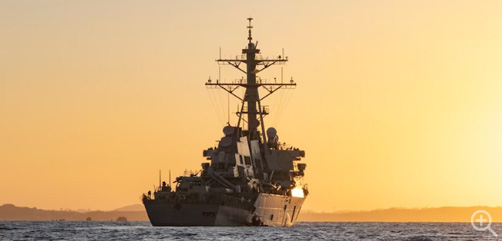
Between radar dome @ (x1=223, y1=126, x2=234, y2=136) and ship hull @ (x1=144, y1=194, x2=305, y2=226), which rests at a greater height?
radar dome @ (x1=223, y1=126, x2=234, y2=136)

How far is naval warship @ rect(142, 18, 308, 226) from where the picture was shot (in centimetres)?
9081

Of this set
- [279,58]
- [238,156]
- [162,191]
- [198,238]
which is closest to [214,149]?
[238,156]

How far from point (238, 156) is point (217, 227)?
831cm

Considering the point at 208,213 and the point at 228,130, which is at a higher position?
the point at 228,130

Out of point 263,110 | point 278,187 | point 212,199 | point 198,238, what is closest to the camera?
point 198,238

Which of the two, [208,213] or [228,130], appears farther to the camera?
[228,130]

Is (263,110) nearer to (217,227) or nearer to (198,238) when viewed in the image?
(217,227)

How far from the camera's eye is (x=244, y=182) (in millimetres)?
96812

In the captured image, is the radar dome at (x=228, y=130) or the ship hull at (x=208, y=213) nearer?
the ship hull at (x=208, y=213)

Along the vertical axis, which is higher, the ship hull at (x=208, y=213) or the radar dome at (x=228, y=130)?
the radar dome at (x=228, y=130)

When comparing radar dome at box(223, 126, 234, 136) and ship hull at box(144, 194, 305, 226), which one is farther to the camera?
radar dome at box(223, 126, 234, 136)

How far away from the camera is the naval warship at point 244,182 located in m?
90.8

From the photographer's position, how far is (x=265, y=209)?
327 feet

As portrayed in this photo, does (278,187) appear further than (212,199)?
Yes
